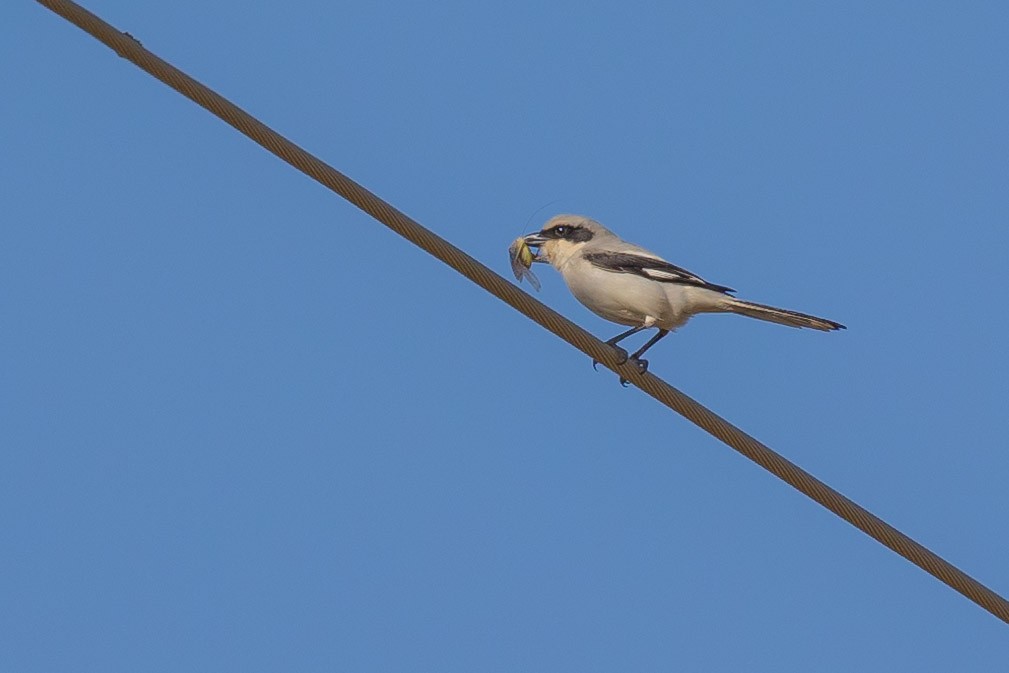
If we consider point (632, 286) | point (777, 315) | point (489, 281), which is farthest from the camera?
point (632, 286)

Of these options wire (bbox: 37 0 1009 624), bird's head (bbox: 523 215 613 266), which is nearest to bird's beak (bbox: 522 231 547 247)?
bird's head (bbox: 523 215 613 266)

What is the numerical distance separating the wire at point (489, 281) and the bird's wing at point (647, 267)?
2647mm

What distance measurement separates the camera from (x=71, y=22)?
6.93 m

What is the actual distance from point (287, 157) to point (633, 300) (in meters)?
4.19

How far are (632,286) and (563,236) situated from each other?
1.16 meters

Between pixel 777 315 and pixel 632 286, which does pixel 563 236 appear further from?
pixel 777 315

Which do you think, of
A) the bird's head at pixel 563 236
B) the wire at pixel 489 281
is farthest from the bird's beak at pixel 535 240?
the wire at pixel 489 281

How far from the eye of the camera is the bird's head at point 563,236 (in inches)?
463

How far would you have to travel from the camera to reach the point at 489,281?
7.68 m

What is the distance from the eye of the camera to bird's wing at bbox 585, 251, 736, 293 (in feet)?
35.1

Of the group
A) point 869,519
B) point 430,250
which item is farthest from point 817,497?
point 430,250

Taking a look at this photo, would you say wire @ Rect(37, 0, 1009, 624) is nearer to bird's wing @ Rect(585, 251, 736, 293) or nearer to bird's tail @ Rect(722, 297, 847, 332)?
bird's tail @ Rect(722, 297, 847, 332)

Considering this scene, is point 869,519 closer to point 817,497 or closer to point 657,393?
point 817,497

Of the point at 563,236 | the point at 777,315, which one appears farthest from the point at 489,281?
the point at 563,236
